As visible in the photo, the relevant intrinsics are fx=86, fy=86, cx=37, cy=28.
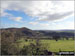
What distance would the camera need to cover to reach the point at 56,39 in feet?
5.30

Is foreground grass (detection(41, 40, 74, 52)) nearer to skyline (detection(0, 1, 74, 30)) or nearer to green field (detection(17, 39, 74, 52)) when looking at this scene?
green field (detection(17, 39, 74, 52))

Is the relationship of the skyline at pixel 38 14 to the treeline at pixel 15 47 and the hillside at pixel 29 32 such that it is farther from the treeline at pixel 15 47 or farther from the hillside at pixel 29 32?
the treeline at pixel 15 47

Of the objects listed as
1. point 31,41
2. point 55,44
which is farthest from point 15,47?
point 55,44

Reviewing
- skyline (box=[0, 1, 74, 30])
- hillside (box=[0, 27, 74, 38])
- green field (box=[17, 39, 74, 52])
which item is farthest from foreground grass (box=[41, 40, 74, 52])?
skyline (box=[0, 1, 74, 30])

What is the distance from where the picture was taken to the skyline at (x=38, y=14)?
4.58ft

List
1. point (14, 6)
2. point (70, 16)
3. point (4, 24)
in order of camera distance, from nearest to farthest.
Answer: point (70, 16) < point (14, 6) < point (4, 24)

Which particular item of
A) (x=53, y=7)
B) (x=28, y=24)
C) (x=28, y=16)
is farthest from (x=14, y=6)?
(x=53, y=7)

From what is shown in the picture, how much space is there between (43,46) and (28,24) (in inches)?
19.7

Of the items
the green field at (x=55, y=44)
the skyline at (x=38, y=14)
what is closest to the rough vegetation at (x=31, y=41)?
the green field at (x=55, y=44)

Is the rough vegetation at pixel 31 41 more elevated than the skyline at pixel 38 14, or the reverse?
the skyline at pixel 38 14

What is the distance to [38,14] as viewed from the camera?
1.50 m

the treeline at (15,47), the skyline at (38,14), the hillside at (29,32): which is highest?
the skyline at (38,14)

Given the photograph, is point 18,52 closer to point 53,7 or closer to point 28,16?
point 28,16

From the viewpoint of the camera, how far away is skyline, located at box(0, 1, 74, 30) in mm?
1395
